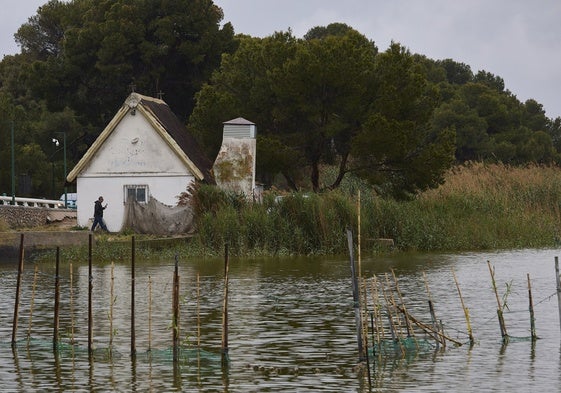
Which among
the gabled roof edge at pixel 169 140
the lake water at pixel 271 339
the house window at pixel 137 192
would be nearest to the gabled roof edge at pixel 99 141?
the gabled roof edge at pixel 169 140

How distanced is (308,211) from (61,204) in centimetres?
2334

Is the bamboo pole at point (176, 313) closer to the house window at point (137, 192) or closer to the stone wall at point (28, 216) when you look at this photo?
the house window at point (137, 192)

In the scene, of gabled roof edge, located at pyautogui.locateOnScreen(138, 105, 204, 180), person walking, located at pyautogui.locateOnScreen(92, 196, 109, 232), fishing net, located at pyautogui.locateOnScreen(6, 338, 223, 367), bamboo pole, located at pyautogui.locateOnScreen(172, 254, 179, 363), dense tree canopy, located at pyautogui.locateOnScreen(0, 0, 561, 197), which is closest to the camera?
bamboo pole, located at pyautogui.locateOnScreen(172, 254, 179, 363)

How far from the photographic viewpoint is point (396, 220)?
47156 mm

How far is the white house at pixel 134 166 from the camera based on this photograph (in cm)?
5325

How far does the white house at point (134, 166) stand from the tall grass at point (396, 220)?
200 inches

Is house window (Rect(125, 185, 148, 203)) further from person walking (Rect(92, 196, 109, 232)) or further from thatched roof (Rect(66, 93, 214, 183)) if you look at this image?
person walking (Rect(92, 196, 109, 232))

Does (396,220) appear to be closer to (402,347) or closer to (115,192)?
(115,192)

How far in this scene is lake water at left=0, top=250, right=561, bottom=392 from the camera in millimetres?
18938

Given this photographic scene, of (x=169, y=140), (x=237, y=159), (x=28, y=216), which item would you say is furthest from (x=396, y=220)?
(x=28, y=216)

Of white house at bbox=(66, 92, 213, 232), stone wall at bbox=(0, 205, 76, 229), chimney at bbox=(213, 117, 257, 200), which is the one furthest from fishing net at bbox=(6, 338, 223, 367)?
stone wall at bbox=(0, 205, 76, 229)

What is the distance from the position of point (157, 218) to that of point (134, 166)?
4.56m

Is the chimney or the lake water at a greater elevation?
the chimney

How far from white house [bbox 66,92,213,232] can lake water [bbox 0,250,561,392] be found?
15380 millimetres
